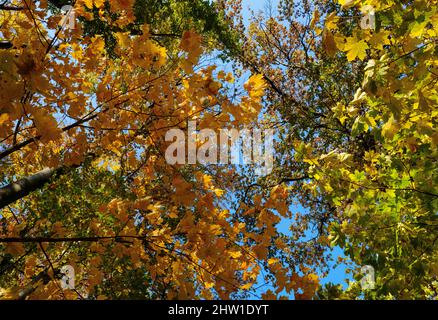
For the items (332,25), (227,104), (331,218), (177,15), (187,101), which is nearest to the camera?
(332,25)

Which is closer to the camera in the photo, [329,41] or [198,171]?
[329,41]

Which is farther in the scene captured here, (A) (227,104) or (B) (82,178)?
(B) (82,178)

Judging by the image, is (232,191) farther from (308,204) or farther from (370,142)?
(370,142)

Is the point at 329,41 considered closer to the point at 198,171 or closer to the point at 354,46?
the point at 354,46

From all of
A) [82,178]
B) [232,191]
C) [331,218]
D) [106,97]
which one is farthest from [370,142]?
[106,97]

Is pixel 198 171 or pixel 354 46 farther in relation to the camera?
pixel 198 171

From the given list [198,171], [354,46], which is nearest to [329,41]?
[354,46]

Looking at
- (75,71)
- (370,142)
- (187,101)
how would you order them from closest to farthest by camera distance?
1. (187,101)
2. (75,71)
3. (370,142)

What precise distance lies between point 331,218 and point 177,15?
6.49 m

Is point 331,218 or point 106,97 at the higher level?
point 331,218
